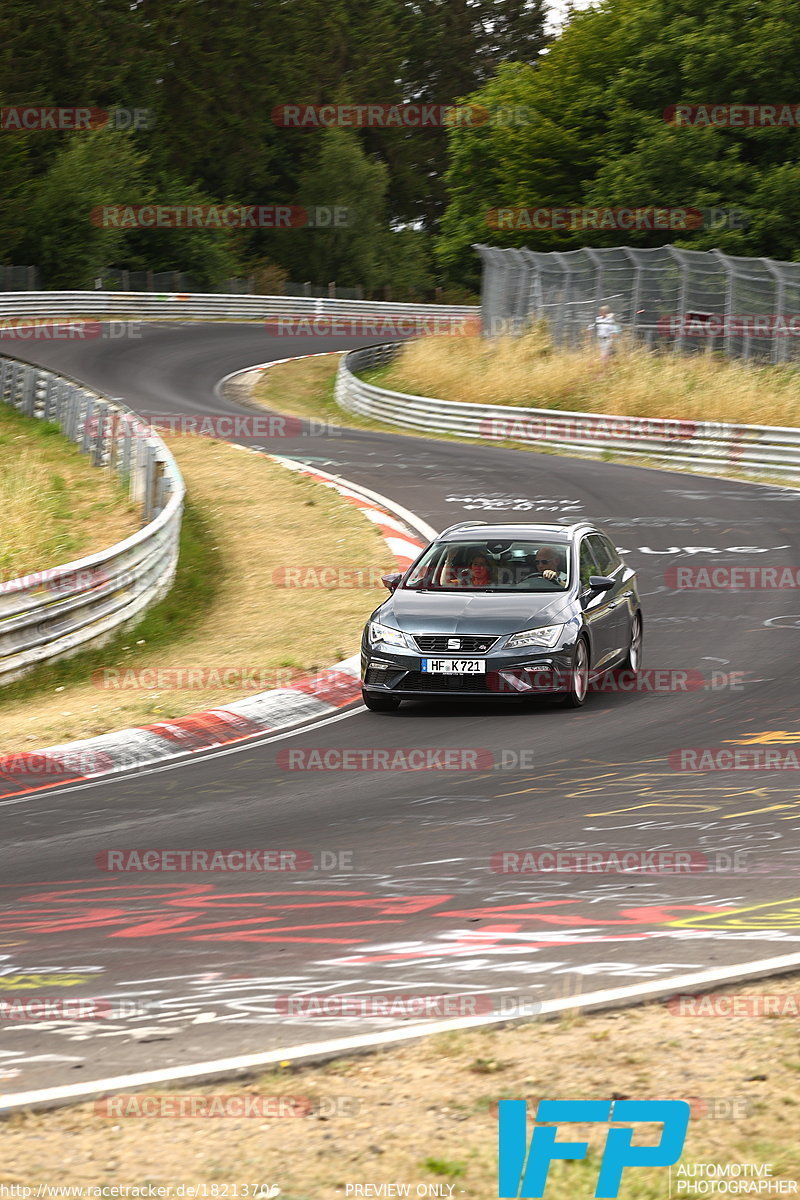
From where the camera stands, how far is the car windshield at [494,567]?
13.1 meters

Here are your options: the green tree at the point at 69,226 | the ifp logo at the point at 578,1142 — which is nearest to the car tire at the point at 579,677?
the ifp logo at the point at 578,1142

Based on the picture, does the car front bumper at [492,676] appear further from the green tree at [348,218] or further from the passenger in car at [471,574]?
the green tree at [348,218]

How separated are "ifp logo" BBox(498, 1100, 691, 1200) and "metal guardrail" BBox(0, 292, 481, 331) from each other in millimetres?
50571

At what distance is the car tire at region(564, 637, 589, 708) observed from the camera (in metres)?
12.4

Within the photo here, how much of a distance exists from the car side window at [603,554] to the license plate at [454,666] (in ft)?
6.69

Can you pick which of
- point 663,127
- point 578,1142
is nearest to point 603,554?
point 578,1142

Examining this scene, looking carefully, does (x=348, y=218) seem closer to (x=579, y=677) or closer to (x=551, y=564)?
(x=551, y=564)

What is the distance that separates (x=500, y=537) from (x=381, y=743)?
301cm

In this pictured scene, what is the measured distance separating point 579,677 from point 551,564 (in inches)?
48.5

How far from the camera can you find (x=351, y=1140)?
441 centimetres

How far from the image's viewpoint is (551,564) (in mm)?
13297

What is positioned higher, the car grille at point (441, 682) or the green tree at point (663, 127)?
the green tree at point (663, 127)

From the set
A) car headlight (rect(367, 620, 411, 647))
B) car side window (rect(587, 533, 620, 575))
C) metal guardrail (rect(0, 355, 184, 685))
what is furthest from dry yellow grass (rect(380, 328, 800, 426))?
car headlight (rect(367, 620, 411, 647))

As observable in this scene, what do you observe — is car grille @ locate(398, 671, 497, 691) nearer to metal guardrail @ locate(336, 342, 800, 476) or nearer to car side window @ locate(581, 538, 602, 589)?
car side window @ locate(581, 538, 602, 589)
